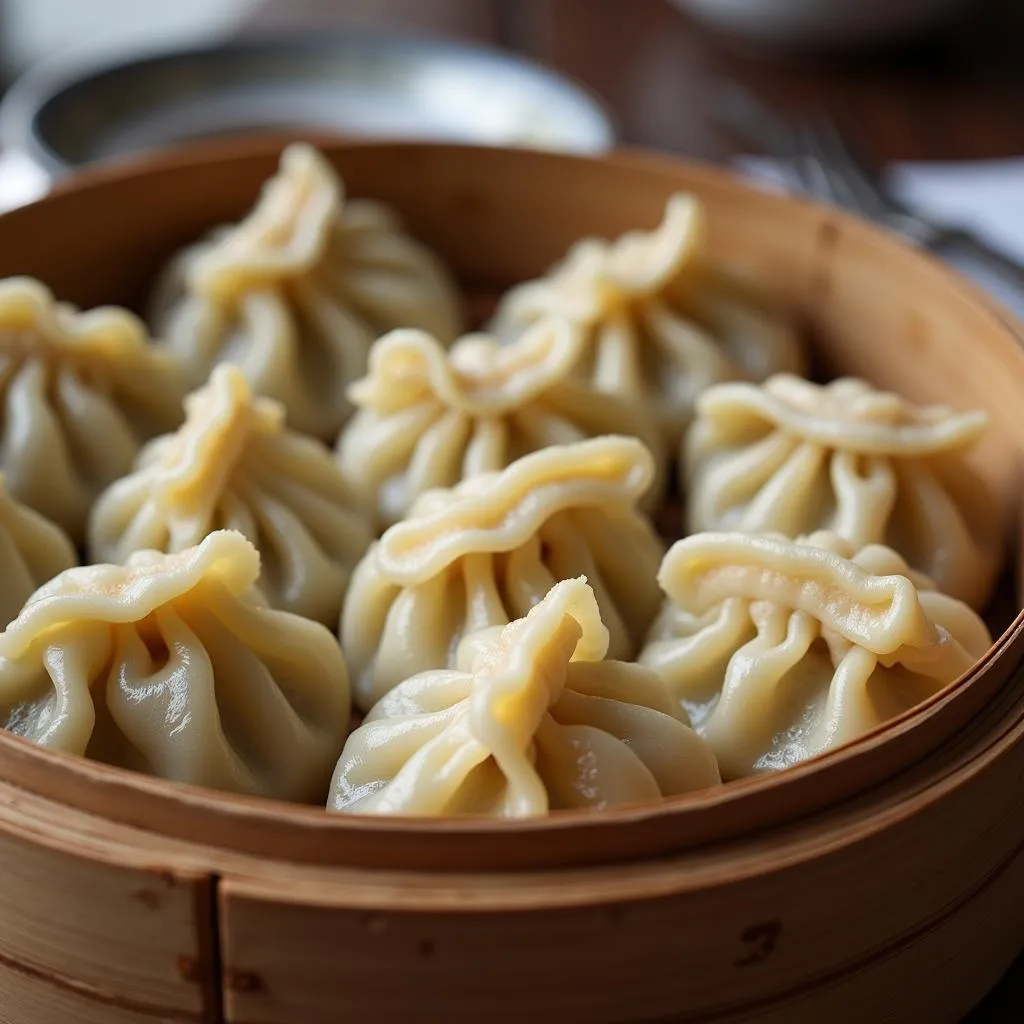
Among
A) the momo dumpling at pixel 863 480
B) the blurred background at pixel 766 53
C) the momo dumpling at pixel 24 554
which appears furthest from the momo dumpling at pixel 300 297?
the blurred background at pixel 766 53

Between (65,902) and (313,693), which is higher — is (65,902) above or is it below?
above

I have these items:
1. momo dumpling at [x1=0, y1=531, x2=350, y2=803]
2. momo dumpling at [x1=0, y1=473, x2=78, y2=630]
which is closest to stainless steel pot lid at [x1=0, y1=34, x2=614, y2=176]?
momo dumpling at [x1=0, y1=473, x2=78, y2=630]

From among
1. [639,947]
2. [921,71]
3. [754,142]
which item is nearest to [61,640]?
[639,947]

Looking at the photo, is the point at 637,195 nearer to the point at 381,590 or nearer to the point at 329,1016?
the point at 381,590

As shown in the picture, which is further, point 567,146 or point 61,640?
point 567,146

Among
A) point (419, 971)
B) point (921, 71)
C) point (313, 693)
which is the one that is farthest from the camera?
point (921, 71)

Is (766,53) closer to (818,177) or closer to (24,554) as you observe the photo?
(818,177)

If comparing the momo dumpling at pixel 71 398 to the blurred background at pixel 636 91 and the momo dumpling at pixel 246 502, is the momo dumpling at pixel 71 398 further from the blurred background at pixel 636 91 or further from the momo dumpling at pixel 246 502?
the blurred background at pixel 636 91
